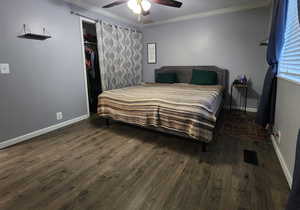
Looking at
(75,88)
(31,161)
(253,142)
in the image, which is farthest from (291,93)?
(75,88)

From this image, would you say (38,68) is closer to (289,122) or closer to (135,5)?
(135,5)

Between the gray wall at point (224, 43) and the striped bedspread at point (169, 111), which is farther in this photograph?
the gray wall at point (224, 43)

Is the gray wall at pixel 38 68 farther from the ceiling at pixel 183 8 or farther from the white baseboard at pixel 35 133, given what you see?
the ceiling at pixel 183 8

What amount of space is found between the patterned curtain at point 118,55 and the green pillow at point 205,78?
1876 mm

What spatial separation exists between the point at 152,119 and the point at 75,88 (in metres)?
1.97

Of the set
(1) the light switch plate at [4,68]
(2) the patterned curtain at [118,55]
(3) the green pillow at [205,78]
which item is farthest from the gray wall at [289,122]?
(1) the light switch plate at [4,68]

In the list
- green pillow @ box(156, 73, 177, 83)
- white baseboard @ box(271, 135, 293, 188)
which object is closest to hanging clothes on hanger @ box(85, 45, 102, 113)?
green pillow @ box(156, 73, 177, 83)

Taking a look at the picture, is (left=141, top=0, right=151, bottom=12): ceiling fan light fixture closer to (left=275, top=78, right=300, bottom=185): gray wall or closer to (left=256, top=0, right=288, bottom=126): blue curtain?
(left=256, top=0, right=288, bottom=126): blue curtain

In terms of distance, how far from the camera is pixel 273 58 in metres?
2.27

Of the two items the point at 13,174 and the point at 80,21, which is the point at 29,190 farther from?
the point at 80,21

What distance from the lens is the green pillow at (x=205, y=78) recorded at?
3807 mm

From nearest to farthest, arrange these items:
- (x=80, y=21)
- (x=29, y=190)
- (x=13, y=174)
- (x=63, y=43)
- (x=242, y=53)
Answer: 1. (x=29, y=190)
2. (x=13, y=174)
3. (x=63, y=43)
4. (x=80, y=21)
5. (x=242, y=53)

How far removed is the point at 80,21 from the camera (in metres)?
3.24

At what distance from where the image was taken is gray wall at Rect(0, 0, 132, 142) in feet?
7.52
